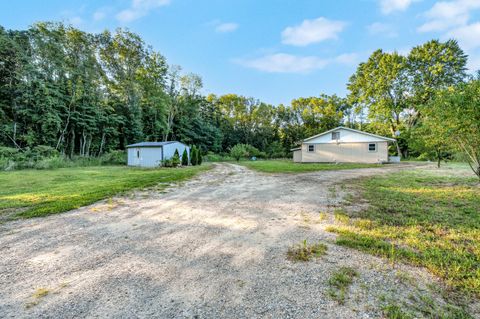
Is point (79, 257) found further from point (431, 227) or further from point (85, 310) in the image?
point (431, 227)

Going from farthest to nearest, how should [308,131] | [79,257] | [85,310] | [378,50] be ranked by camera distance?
[308,131] < [378,50] < [79,257] < [85,310]

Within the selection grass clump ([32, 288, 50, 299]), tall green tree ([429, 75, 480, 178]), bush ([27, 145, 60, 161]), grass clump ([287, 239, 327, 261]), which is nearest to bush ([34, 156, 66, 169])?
bush ([27, 145, 60, 161])

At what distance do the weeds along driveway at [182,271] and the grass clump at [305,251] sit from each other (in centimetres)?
8

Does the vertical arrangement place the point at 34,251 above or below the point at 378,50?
below

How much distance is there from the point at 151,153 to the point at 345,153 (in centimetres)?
1852

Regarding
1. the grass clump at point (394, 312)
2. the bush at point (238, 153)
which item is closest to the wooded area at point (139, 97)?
the bush at point (238, 153)

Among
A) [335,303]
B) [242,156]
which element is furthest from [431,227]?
[242,156]

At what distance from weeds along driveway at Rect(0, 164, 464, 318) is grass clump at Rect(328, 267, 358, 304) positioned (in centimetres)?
4

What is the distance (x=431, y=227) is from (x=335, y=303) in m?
2.65

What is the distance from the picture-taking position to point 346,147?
21.1 m

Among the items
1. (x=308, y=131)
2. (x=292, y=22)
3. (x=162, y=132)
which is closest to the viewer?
(x=292, y=22)

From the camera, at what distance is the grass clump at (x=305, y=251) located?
2264 mm

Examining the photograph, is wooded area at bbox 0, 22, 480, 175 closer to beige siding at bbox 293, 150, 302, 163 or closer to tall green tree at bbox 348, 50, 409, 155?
tall green tree at bbox 348, 50, 409, 155

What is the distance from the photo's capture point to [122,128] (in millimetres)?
24688
